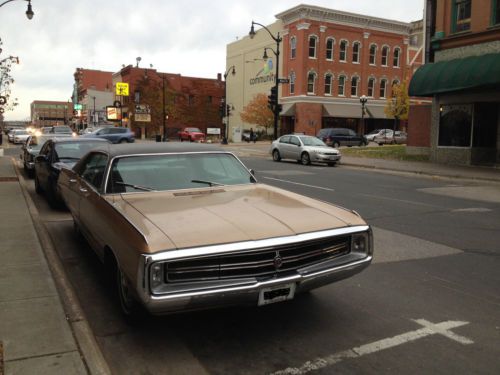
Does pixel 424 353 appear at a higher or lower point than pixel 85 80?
lower

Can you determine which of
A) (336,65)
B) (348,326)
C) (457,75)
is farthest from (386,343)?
(336,65)

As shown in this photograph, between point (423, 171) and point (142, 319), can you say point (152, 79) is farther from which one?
point (142, 319)

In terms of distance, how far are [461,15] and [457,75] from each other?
3.84m

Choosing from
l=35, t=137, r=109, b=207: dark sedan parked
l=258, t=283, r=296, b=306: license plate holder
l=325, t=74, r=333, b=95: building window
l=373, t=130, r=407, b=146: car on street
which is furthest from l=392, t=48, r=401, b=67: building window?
l=258, t=283, r=296, b=306: license plate holder

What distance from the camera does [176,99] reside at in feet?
251

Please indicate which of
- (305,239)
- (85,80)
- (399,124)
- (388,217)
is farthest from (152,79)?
(305,239)

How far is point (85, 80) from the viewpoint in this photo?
12631 cm

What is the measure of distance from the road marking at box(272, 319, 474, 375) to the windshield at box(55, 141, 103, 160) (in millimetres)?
8401

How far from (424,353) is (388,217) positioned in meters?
5.85

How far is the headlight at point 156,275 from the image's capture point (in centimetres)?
338

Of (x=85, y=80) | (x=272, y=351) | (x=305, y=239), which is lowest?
(x=272, y=351)

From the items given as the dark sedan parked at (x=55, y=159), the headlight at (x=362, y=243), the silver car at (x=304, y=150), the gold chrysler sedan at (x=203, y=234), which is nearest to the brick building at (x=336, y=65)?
the silver car at (x=304, y=150)

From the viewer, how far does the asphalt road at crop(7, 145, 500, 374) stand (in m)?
3.59

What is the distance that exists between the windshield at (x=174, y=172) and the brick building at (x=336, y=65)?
46435 mm
